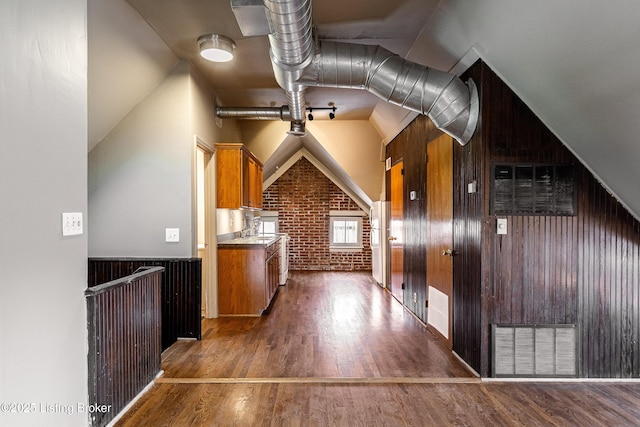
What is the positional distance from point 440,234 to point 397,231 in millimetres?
1722

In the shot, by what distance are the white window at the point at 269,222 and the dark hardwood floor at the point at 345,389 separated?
4.34m

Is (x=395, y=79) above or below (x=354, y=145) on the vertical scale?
below

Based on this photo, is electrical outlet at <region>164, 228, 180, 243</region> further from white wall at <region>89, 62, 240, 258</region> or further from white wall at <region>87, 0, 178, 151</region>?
white wall at <region>87, 0, 178, 151</region>

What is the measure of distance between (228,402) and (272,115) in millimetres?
3581

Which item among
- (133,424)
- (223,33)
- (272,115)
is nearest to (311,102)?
(272,115)

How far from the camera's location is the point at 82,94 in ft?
5.98

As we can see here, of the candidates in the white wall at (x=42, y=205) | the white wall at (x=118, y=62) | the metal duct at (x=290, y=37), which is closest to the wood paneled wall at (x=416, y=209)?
the metal duct at (x=290, y=37)

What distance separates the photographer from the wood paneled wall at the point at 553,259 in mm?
2621

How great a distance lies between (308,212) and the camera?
7984 millimetres

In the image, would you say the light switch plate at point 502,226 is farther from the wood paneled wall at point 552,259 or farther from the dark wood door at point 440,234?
the dark wood door at point 440,234

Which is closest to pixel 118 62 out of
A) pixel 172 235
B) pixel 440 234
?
pixel 172 235

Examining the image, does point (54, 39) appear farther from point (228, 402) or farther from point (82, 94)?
point (228, 402)

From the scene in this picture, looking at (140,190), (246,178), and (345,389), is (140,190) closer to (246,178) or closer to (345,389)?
(246,178)

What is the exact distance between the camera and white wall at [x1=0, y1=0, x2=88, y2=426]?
137 centimetres
